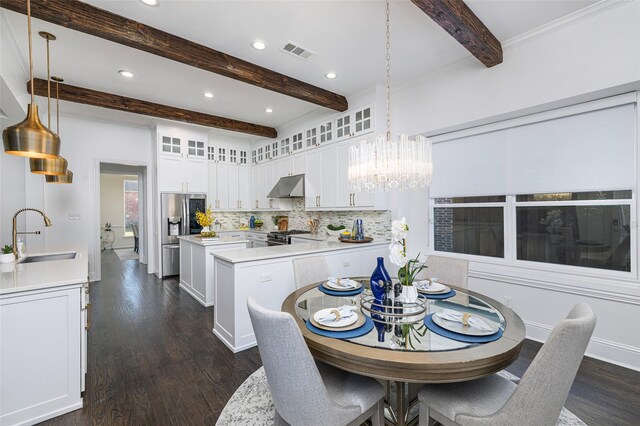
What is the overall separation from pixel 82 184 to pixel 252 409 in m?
5.40

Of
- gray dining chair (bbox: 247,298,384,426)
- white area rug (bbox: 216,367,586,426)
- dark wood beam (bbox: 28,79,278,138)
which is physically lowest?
white area rug (bbox: 216,367,586,426)

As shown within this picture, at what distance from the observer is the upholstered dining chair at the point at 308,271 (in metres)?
2.51

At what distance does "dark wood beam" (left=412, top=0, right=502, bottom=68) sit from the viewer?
7.02 feet

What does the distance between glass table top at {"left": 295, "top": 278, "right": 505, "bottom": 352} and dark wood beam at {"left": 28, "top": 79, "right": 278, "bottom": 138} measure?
168 inches

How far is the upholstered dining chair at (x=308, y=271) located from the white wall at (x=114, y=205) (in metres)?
10.5

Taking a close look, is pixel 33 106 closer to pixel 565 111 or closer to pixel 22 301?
pixel 22 301

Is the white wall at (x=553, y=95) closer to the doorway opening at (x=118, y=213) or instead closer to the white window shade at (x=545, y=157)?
the white window shade at (x=545, y=157)

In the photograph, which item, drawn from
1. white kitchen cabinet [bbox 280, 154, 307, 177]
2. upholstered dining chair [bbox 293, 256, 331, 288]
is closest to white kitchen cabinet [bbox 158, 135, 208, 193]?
white kitchen cabinet [bbox 280, 154, 307, 177]

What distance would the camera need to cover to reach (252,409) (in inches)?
77.7

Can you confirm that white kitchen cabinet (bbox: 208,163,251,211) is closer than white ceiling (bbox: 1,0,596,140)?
No

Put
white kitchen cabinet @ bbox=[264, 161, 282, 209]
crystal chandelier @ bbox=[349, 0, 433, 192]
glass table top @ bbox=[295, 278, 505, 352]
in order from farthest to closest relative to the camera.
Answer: white kitchen cabinet @ bbox=[264, 161, 282, 209]
crystal chandelier @ bbox=[349, 0, 433, 192]
glass table top @ bbox=[295, 278, 505, 352]

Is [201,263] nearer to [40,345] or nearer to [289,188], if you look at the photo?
[289,188]

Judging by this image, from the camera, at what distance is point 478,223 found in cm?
351

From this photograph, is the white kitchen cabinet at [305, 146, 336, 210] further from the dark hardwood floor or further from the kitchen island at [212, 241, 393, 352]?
the dark hardwood floor
